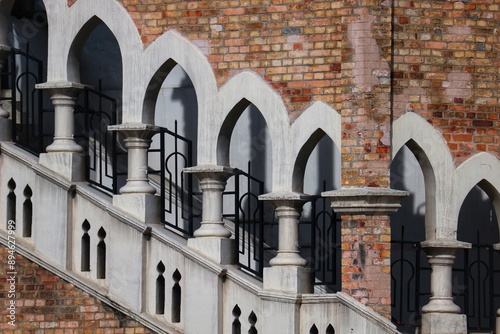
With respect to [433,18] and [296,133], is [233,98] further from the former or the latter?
[433,18]

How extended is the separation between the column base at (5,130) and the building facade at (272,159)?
0.07ft

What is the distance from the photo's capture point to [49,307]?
1509 cm

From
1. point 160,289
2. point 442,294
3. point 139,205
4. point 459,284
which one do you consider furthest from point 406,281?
point 139,205

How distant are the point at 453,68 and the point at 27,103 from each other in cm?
388

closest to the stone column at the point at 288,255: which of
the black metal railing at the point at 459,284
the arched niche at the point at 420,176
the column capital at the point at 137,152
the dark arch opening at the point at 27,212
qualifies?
the arched niche at the point at 420,176

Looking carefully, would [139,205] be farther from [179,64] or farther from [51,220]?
[179,64]

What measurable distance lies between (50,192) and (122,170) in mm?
1525

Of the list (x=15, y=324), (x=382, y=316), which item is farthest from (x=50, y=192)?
(x=382, y=316)

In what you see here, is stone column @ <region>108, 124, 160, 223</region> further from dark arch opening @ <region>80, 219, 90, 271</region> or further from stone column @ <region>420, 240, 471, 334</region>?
stone column @ <region>420, 240, 471, 334</region>

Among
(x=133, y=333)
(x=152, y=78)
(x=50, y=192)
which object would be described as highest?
(x=152, y=78)

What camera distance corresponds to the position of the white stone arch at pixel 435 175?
48.3ft

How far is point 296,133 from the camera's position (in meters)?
14.8

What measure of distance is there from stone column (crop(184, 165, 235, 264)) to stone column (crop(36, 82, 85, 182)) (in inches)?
40.2

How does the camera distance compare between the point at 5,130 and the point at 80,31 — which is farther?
the point at 5,130
